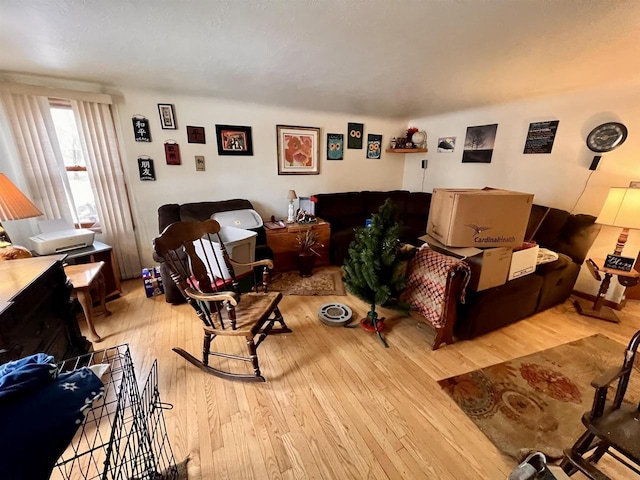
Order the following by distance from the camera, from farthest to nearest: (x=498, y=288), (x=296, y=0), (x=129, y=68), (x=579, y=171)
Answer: (x=579, y=171) < (x=129, y=68) < (x=498, y=288) < (x=296, y=0)

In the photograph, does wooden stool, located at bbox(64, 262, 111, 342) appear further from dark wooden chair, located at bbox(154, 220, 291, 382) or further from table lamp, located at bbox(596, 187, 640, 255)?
table lamp, located at bbox(596, 187, 640, 255)

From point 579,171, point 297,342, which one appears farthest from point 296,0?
point 579,171

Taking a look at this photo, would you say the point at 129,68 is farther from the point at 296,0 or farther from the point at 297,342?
the point at 297,342

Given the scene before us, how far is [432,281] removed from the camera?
1.88 m

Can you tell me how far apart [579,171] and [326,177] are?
3007 mm

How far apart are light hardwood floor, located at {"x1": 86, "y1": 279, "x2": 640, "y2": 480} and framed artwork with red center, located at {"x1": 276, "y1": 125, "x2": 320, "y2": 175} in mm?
2231

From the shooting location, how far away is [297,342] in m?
2.07

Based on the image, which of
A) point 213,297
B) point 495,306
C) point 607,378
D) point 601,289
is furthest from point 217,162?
point 601,289

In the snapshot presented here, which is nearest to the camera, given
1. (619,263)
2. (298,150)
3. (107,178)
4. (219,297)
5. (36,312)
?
(36,312)

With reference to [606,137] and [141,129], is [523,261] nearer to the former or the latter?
[606,137]

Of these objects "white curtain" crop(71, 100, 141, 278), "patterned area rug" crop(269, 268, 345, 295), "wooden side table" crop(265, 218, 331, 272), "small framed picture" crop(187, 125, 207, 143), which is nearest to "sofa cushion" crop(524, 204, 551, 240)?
"patterned area rug" crop(269, 268, 345, 295)

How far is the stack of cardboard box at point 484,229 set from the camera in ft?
5.64

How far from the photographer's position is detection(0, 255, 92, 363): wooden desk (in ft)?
3.45

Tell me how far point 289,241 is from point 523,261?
2387mm
